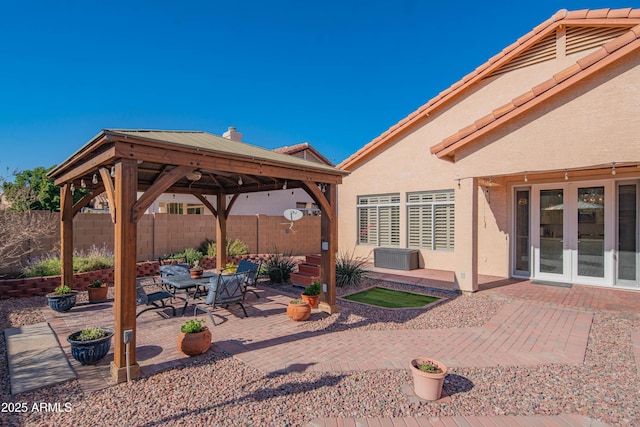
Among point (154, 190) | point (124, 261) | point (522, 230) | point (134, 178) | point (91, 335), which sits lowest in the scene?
point (91, 335)

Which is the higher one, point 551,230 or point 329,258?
point 551,230

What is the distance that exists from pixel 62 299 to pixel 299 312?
5390mm

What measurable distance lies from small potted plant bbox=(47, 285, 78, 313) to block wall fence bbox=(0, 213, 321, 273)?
11.3ft

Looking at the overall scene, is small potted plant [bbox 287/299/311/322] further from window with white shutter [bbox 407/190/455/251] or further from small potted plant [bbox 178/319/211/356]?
window with white shutter [bbox 407/190/455/251]

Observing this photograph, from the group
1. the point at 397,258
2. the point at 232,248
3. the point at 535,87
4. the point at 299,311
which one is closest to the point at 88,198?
the point at 299,311

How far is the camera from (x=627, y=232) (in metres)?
8.39

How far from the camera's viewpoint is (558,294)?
820 centimetres

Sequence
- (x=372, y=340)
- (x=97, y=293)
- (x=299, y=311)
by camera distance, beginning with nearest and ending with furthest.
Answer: (x=372, y=340), (x=299, y=311), (x=97, y=293)

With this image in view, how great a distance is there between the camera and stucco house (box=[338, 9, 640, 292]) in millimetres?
6793

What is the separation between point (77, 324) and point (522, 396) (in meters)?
7.74

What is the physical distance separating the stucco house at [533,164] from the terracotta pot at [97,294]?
9376mm

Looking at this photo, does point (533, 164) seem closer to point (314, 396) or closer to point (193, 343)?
point (314, 396)

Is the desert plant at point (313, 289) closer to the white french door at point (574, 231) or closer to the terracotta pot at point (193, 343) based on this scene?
the terracotta pot at point (193, 343)

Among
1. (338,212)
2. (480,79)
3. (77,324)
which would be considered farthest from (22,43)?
(480,79)
